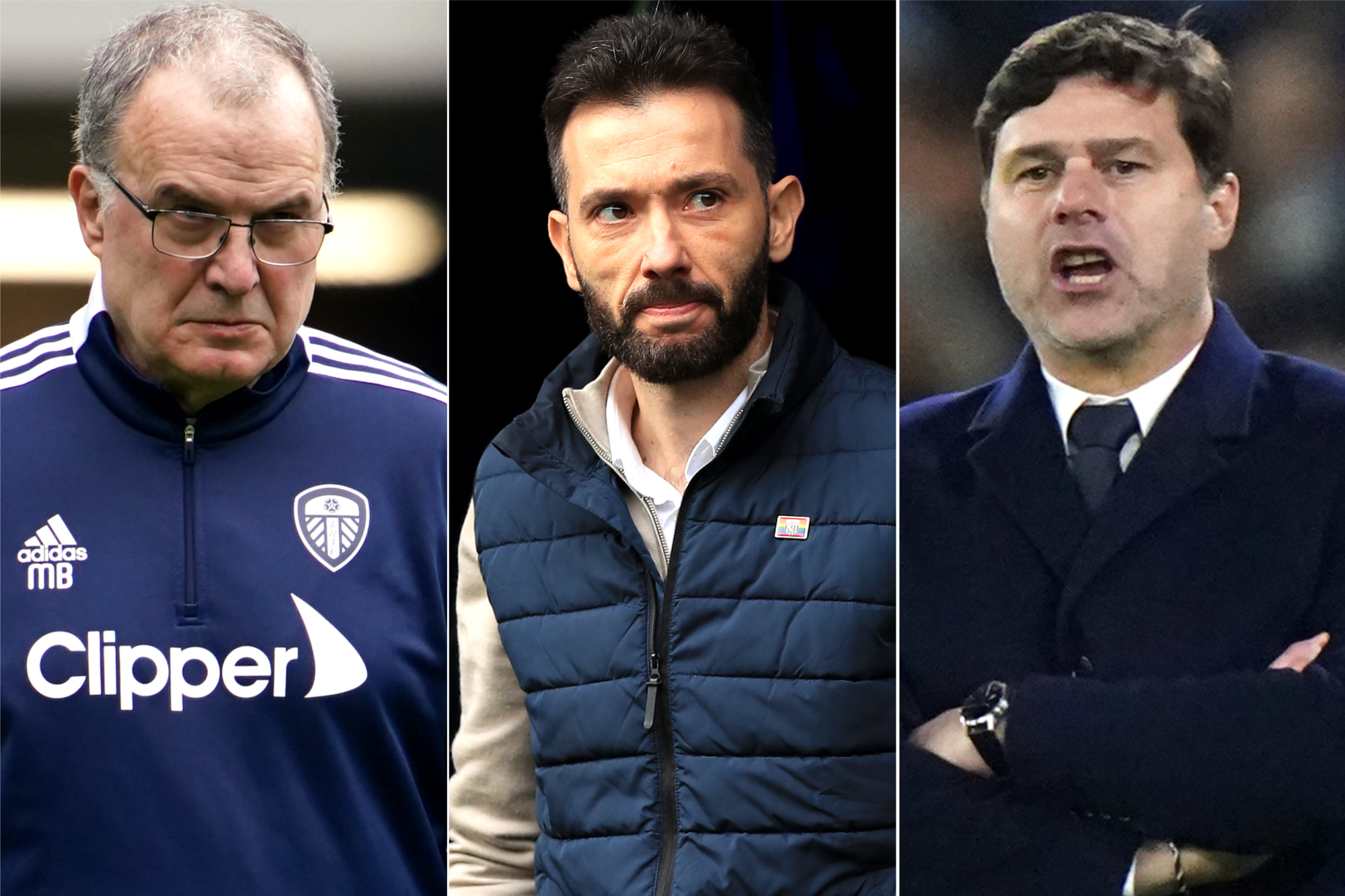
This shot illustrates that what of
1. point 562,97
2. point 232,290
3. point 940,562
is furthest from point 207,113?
point 940,562

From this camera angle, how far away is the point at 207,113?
3.48 meters

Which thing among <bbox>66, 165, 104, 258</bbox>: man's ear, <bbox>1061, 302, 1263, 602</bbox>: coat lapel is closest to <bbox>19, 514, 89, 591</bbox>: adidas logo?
<bbox>66, 165, 104, 258</bbox>: man's ear

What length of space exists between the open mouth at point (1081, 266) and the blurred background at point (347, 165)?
1.32m

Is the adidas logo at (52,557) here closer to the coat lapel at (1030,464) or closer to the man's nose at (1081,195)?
the coat lapel at (1030,464)

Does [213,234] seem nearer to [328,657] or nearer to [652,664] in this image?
[328,657]

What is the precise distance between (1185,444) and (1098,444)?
0.54 ft

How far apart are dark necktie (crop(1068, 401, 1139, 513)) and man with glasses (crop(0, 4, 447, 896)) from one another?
4.50 feet

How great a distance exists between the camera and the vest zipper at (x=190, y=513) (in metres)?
3.49

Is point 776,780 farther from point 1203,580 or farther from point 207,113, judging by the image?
point 207,113

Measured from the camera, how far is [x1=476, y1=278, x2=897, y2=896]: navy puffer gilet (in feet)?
10.6

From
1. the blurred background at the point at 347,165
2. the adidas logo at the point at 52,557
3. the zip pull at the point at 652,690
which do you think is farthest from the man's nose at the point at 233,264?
the zip pull at the point at 652,690

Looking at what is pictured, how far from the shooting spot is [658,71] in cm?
342

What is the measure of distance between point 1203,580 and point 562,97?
165 centimetres

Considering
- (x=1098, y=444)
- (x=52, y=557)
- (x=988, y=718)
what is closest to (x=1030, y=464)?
(x=1098, y=444)
